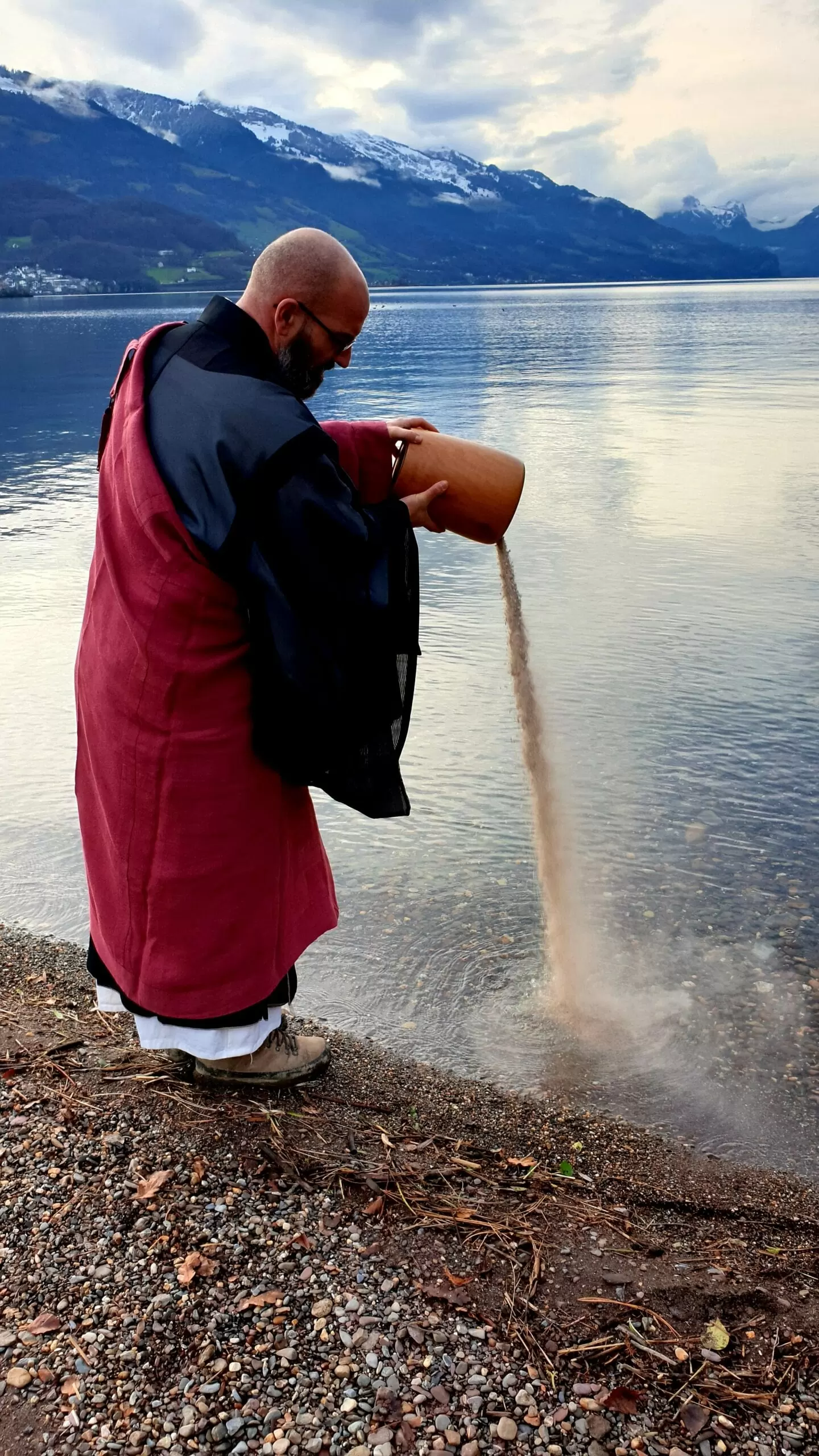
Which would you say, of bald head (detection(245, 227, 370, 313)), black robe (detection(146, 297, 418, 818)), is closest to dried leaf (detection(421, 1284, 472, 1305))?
black robe (detection(146, 297, 418, 818))

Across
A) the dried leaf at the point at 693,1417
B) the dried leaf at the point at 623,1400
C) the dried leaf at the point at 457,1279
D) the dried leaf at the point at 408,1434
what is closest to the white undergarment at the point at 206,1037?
the dried leaf at the point at 457,1279

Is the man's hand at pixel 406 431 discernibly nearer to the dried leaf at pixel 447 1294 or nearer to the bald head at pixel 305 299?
the bald head at pixel 305 299

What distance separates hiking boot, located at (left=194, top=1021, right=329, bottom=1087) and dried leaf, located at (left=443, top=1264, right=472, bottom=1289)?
98 centimetres

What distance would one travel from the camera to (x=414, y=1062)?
13.3 feet

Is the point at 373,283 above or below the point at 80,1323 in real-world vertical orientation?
above

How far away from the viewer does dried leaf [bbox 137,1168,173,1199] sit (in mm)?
3047

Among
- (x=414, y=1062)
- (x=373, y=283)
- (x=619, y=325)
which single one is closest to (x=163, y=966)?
(x=414, y=1062)

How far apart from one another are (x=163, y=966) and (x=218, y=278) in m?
151

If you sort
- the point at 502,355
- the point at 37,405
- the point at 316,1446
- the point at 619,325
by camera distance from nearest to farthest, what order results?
the point at 316,1446, the point at 37,405, the point at 502,355, the point at 619,325

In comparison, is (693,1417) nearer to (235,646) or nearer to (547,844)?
(235,646)

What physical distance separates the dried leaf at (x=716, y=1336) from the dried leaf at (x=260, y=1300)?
1052 millimetres

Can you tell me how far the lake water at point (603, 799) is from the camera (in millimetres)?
4215

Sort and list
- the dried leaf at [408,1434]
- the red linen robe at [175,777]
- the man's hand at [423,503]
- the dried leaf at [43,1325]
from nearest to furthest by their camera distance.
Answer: the dried leaf at [408,1434], the dried leaf at [43,1325], the red linen robe at [175,777], the man's hand at [423,503]

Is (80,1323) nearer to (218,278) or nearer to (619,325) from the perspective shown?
(619,325)
